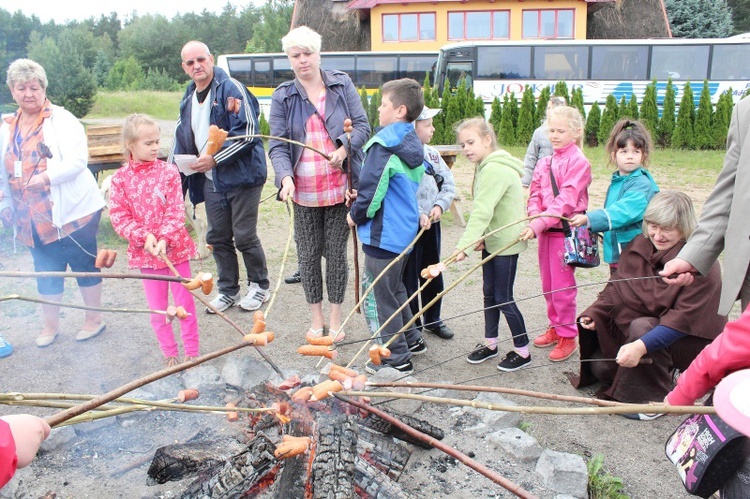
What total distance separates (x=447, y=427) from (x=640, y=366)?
1138 mm

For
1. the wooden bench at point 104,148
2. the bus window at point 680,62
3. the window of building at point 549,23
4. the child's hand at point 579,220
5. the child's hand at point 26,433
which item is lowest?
the child's hand at point 26,433

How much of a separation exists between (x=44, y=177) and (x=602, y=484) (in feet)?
12.2

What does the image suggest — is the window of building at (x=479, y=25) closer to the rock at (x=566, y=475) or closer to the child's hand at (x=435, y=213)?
the child's hand at (x=435, y=213)

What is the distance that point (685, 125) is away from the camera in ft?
51.9

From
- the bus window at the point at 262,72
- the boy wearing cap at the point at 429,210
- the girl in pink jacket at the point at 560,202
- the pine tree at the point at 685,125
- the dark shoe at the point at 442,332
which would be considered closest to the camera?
the girl in pink jacket at the point at 560,202

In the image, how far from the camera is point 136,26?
153ft

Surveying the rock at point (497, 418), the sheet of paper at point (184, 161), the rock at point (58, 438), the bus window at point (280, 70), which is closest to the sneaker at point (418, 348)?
the rock at point (497, 418)

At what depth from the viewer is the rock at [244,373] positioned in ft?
11.0

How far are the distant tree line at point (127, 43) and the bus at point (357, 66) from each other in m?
5.15

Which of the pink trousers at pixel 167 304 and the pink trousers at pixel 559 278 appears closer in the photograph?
the pink trousers at pixel 167 304

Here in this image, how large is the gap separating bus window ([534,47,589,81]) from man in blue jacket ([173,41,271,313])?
49.1 ft

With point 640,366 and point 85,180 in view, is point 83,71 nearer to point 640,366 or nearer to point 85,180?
point 85,180

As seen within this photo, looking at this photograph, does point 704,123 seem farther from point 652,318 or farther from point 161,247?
point 161,247

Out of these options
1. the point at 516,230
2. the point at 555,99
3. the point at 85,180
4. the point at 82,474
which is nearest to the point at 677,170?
the point at 555,99
